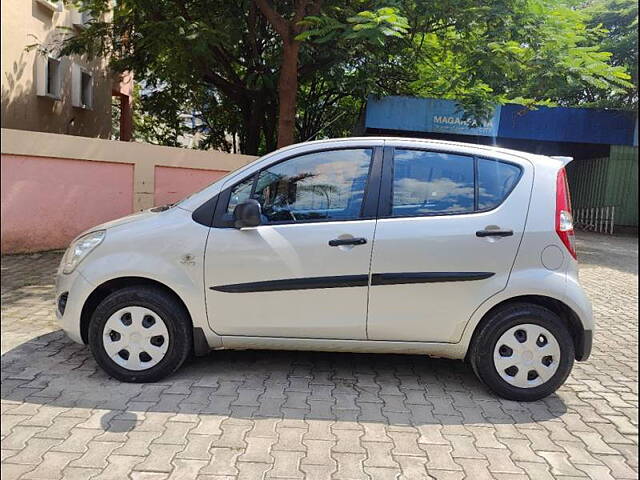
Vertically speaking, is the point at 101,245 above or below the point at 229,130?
below

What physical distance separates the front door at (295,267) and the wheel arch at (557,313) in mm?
758

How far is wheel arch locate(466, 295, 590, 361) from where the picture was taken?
10.7 ft

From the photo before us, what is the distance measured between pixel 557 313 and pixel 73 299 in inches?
117

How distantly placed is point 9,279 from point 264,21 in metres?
9.24

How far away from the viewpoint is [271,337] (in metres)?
3.30

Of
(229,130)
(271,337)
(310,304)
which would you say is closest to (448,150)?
(310,304)

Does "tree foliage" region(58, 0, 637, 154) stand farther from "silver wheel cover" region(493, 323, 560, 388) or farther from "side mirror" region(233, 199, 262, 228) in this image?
"silver wheel cover" region(493, 323, 560, 388)

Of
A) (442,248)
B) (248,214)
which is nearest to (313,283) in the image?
(248,214)

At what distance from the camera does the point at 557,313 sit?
333 cm

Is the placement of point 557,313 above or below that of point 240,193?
below

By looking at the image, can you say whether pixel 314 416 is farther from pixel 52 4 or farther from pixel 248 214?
pixel 52 4

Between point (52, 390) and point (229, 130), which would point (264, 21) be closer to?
point (229, 130)

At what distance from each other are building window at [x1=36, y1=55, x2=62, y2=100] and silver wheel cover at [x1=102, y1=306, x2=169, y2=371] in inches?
70.1

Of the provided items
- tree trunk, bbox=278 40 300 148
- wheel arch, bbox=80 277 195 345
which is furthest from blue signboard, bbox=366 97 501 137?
wheel arch, bbox=80 277 195 345
